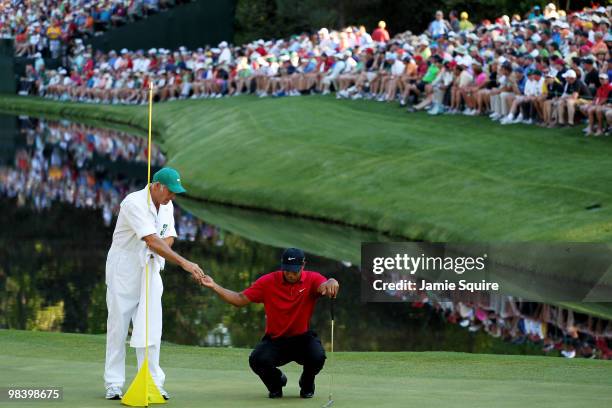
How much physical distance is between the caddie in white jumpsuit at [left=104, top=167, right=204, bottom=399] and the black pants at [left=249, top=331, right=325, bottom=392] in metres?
0.72

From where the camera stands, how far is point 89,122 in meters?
61.2

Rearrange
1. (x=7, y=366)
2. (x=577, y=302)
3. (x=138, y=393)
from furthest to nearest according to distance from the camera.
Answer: (x=577, y=302)
(x=7, y=366)
(x=138, y=393)

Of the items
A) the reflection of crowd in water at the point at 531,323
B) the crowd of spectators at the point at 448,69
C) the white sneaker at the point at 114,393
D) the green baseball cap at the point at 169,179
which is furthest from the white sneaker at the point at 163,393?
the crowd of spectators at the point at 448,69

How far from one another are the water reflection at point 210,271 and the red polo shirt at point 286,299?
7.68 meters

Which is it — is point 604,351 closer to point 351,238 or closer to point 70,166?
point 351,238

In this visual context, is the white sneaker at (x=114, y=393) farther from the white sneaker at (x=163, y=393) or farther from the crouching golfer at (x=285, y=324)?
the crouching golfer at (x=285, y=324)

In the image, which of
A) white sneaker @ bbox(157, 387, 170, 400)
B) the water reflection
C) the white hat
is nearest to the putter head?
white sneaker @ bbox(157, 387, 170, 400)

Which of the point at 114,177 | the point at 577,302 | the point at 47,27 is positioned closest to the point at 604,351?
the point at 577,302

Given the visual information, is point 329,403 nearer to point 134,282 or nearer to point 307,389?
point 307,389

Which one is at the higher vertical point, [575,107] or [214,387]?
[575,107]

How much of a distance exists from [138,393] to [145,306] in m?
0.63

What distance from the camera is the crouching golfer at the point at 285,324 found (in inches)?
417

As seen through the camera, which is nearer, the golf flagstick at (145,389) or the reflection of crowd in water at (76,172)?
the golf flagstick at (145,389)

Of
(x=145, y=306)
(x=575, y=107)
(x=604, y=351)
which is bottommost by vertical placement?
(x=604, y=351)
